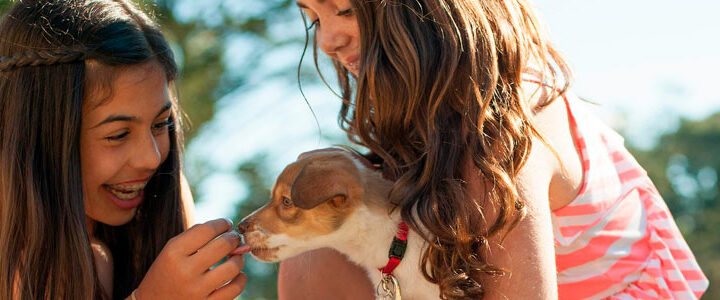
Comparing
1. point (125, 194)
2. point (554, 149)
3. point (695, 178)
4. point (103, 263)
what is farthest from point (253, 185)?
point (695, 178)

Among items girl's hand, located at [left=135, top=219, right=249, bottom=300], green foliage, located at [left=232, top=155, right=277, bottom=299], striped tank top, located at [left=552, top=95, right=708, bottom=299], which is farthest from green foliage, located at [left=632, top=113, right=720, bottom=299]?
girl's hand, located at [left=135, top=219, right=249, bottom=300]

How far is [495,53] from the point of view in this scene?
2.33 m

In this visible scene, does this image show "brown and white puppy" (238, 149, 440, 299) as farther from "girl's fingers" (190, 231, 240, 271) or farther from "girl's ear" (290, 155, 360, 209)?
"girl's fingers" (190, 231, 240, 271)

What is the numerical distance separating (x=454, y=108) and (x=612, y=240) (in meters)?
0.70

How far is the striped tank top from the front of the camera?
8.14ft

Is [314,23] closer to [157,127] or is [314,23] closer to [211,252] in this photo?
[157,127]

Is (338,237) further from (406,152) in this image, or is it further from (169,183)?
(169,183)

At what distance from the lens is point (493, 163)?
7.27 ft

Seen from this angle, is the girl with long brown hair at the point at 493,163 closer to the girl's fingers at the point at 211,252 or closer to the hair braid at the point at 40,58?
the girl's fingers at the point at 211,252

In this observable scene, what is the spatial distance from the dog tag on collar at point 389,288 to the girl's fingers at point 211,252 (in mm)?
495

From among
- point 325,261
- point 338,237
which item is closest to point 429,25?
point 338,237

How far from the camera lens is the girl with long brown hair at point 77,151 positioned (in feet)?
8.00

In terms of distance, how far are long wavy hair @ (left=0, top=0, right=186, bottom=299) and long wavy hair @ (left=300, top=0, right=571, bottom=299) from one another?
892 millimetres

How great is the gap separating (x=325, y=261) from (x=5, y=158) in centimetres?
112
